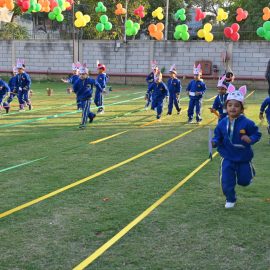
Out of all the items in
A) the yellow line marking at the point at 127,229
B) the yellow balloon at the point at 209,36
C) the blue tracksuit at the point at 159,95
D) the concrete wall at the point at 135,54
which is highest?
the yellow balloon at the point at 209,36

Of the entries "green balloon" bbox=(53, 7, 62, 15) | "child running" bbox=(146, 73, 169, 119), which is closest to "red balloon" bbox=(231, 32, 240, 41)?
"green balloon" bbox=(53, 7, 62, 15)

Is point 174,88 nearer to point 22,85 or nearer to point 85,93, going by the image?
point 85,93

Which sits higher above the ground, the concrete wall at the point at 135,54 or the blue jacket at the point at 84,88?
the concrete wall at the point at 135,54

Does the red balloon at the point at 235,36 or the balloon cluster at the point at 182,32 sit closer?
the red balloon at the point at 235,36

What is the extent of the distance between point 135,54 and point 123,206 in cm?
2303

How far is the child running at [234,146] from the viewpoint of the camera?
5.73m

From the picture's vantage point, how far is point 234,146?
5.75 m

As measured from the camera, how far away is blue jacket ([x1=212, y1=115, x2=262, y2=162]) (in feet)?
18.7

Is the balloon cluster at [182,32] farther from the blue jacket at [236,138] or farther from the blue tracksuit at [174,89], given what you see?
the blue jacket at [236,138]

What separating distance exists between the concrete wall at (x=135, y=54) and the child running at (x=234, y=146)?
20705 mm

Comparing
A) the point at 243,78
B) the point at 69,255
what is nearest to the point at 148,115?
the point at 69,255

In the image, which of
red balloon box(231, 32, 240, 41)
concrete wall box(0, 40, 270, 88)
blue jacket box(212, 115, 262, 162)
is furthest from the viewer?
concrete wall box(0, 40, 270, 88)

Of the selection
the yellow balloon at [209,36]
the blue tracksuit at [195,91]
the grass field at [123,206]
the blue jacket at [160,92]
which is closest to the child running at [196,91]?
the blue tracksuit at [195,91]

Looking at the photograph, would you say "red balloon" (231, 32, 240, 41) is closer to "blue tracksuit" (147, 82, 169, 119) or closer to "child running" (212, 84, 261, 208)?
"blue tracksuit" (147, 82, 169, 119)
